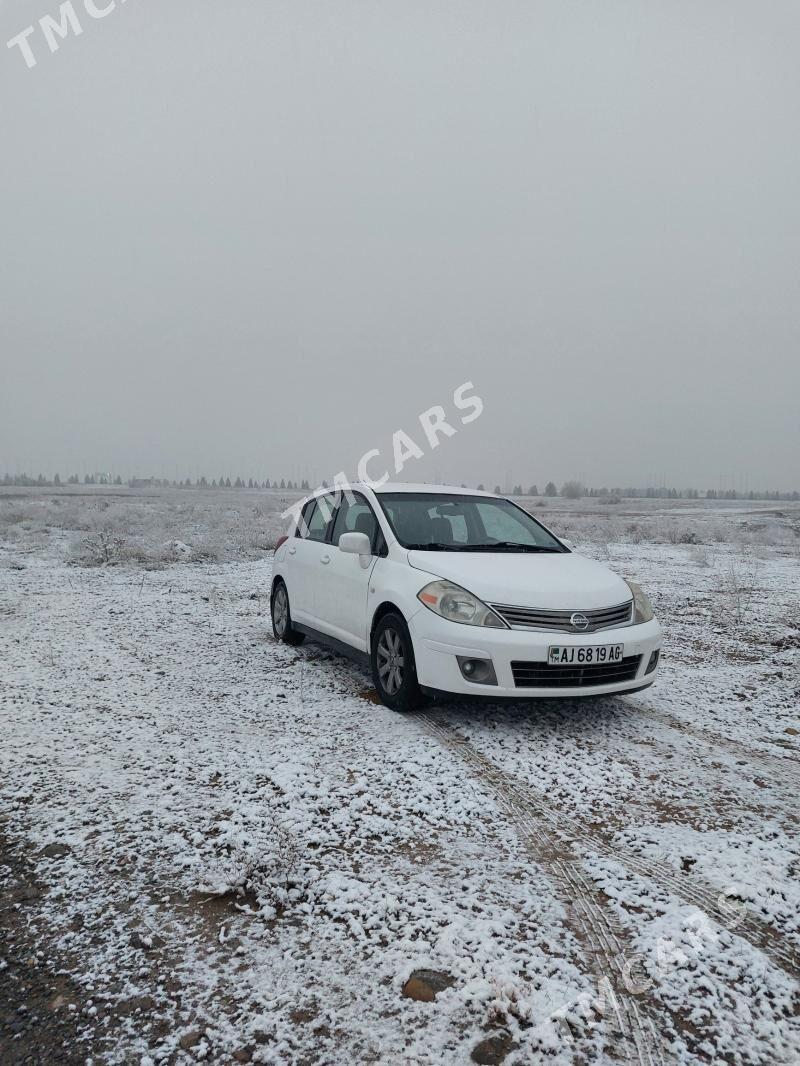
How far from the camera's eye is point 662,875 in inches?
116

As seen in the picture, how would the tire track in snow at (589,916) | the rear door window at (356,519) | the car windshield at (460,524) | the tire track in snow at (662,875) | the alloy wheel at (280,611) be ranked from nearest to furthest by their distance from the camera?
the tire track in snow at (589,916)
the tire track in snow at (662,875)
the car windshield at (460,524)
the rear door window at (356,519)
the alloy wheel at (280,611)

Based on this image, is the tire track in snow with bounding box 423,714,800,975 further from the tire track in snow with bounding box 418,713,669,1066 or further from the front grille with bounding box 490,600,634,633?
the front grille with bounding box 490,600,634,633

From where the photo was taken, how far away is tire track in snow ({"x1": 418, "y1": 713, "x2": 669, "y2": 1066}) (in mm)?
2047

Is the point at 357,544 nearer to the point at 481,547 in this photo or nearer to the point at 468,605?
the point at 481,547

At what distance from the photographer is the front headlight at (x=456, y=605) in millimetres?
4570

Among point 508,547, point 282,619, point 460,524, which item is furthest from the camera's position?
point 282,619

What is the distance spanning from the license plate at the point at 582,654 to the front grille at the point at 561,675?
1.4 inches

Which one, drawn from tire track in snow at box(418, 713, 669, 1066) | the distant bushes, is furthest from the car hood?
the distant bushes

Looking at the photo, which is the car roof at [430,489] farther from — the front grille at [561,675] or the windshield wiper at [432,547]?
the front grille at [561,675]

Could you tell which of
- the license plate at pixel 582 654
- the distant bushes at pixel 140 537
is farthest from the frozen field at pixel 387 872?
the distant bushes at pixel 140 537

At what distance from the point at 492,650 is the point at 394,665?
0.92m

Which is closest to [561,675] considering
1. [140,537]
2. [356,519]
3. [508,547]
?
[508,547]

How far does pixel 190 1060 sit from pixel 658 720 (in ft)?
13.2

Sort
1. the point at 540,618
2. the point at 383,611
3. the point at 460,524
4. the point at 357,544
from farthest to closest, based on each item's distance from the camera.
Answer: the point at 460,524, the point at 357,544, the point at 383,611, the point at 540,618
